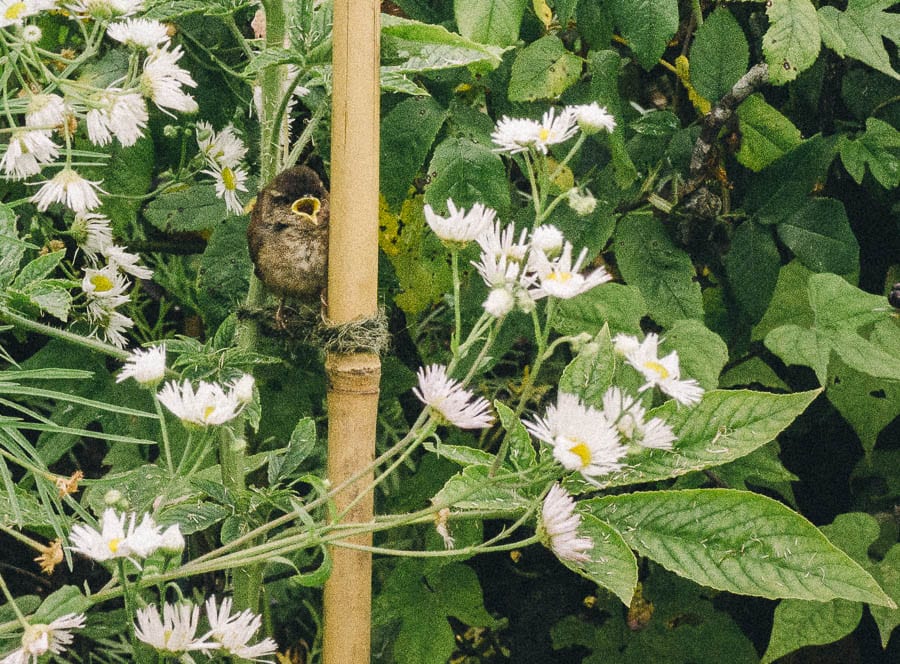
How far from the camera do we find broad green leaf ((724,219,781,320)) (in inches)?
30.9

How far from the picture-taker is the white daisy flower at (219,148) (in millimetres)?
764

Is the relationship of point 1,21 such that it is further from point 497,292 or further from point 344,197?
point 497,292

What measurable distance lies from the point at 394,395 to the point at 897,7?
0.81 m

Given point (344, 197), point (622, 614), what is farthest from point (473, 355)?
point (622, 614)

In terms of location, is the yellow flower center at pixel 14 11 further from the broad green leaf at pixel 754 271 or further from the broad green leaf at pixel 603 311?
the broad green leaf at pixel 754 271

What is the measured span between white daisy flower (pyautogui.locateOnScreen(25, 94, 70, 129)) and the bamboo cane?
195 millimetres

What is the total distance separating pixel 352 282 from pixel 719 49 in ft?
1.35

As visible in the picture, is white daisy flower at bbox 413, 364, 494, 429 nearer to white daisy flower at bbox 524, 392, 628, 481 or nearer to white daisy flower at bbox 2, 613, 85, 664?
white daisy flower at bbox 524, 392, 628, 481

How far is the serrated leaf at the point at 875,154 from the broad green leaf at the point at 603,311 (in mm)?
254

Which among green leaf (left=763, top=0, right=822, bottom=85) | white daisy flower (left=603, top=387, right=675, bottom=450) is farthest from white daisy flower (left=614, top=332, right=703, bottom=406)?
green leaf (left=763, top=0, right=822, bottom=85)

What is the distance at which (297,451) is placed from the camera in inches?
22.6

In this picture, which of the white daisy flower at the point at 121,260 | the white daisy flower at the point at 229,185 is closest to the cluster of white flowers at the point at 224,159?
the white daisy flower at the point at 229,185

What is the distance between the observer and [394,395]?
90 cm

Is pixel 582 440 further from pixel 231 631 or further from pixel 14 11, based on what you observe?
pixel 14 11
